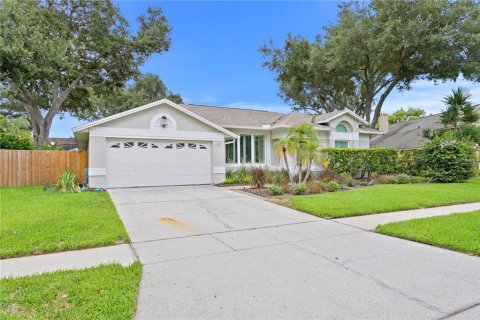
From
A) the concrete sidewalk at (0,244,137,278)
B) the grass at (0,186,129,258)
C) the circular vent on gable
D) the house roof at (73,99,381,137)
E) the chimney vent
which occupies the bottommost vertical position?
the concrete sidewalk at (0,244,137,278)

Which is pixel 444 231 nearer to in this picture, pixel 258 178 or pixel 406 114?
pixel 258 178

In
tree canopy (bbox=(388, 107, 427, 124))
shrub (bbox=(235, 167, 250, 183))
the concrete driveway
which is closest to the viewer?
the concrete driveway

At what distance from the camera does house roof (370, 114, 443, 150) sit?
24109 mm

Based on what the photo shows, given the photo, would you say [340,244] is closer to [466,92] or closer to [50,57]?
[466,92]

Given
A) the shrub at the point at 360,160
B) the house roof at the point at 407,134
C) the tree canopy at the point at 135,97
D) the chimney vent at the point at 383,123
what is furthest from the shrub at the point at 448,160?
the tree canopy at the point at 135,97

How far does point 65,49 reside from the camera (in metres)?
17.9

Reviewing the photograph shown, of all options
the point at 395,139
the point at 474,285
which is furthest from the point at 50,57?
the point at 395,139

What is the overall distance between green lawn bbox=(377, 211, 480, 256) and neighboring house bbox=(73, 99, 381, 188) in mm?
9842

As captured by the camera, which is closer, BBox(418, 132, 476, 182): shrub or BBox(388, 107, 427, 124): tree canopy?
BBox(418, 132, 476, 182): shrub

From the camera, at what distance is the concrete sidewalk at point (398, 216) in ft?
22.2

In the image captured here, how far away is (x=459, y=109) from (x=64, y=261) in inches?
822

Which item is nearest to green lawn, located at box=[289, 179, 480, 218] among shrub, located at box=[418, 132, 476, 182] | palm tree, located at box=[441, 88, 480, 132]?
shrub, located at box=[418, 132, 476, 182]

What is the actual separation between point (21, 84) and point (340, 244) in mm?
21201

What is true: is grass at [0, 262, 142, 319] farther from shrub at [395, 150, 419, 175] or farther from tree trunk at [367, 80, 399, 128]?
tree trunk at [367, 80, 399, 128]
